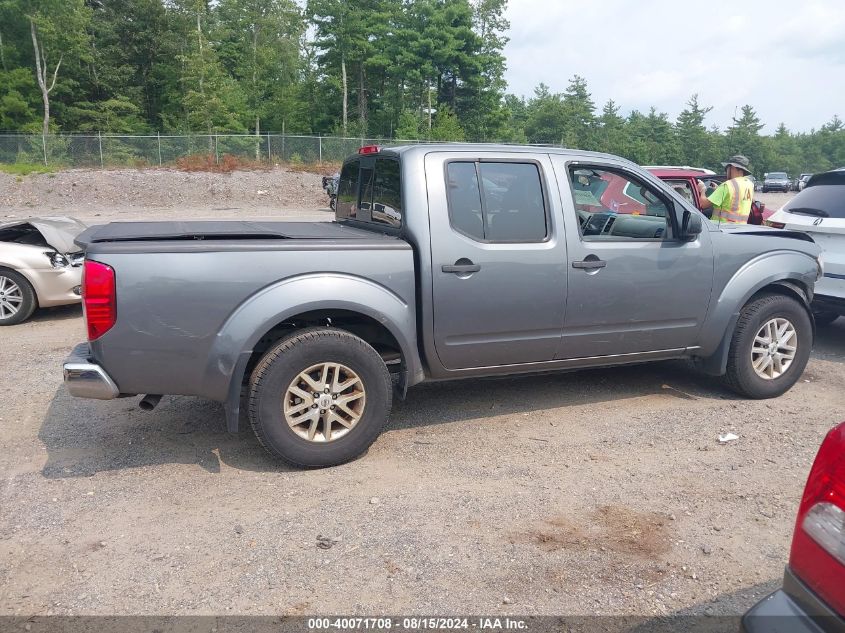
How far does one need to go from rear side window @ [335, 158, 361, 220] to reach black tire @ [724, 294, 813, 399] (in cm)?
322

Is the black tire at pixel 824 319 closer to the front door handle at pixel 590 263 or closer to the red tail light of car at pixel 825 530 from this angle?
the front door handle at pixel 590 263

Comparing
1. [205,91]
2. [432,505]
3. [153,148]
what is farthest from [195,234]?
[205,91]

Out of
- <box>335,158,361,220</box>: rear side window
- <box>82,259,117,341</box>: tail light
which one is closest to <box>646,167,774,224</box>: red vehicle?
<box>335,158,361,220</box>: rear side window

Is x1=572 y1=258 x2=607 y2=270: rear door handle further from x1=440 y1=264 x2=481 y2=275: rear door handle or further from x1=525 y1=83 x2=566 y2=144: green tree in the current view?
x1=525 y1=83 x2=566 y2=144: green tree

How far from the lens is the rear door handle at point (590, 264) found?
462 centimetres

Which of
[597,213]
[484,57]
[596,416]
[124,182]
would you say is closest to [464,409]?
[596,416]

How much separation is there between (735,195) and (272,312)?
5.75 meters

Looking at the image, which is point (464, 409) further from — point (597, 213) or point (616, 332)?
point (597, 213)

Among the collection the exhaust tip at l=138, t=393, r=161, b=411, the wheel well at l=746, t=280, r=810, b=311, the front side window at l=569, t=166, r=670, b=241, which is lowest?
the exhaust tip at l=138, t=393, r=161, b=411

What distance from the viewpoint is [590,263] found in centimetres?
466

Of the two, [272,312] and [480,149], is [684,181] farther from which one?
[272,312]

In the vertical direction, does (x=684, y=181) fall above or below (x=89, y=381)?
above

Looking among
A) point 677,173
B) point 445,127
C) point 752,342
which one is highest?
point 445,127

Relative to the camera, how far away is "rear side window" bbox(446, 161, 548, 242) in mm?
4414
